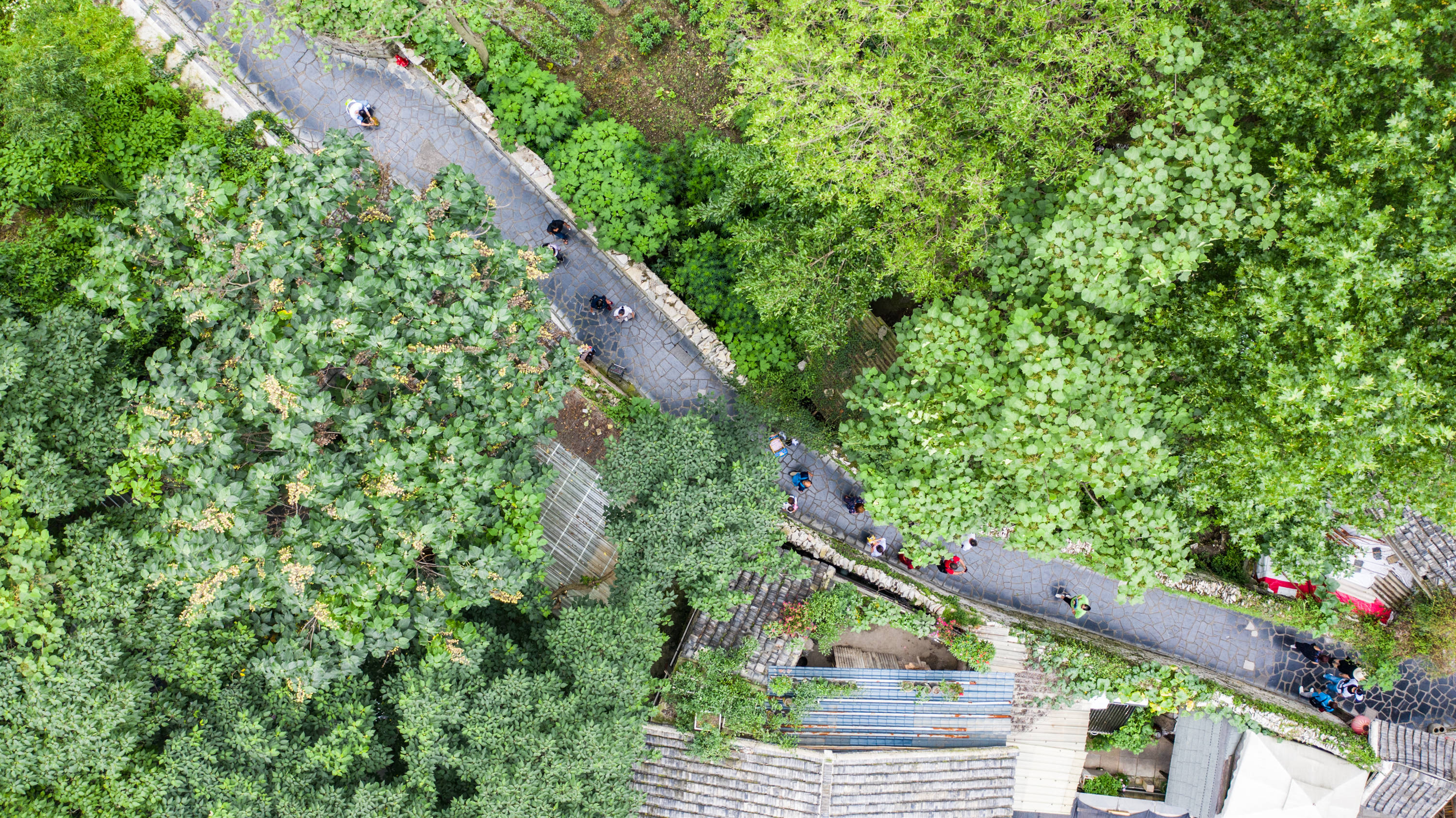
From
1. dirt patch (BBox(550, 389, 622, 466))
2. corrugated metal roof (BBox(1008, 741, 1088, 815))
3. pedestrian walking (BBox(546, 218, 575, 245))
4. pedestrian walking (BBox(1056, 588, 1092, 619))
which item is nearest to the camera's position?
dirt patch (BBox(550, 389, 622, 466))

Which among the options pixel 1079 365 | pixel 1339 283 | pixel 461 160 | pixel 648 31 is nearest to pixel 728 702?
pixel 1079 365

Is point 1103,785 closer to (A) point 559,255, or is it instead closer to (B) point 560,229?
(A) point 559,255

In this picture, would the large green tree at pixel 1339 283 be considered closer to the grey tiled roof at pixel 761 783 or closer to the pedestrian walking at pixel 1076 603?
the pedestrian walking at pixel 1076 603

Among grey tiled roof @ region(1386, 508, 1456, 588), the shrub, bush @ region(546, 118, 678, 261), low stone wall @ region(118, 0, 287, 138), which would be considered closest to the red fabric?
grey tiled roof @ region(1386, 508, 1456, 588)

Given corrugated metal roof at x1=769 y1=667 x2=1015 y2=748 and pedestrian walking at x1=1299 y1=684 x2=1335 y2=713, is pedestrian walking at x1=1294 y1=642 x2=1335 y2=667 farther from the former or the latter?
corrugated metal roof at x1=769 y1=667 x2=1015 y2=748

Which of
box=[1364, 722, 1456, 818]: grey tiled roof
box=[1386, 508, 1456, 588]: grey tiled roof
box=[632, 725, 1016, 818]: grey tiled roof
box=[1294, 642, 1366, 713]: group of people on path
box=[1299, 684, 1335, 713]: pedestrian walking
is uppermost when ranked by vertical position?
box=[1386, 508, 1456, 588]: grey tiled roof

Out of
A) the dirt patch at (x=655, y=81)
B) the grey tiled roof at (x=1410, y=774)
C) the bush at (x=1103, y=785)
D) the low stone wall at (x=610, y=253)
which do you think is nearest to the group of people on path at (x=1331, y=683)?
the grey tiled roof at (x=1410, y=774)
